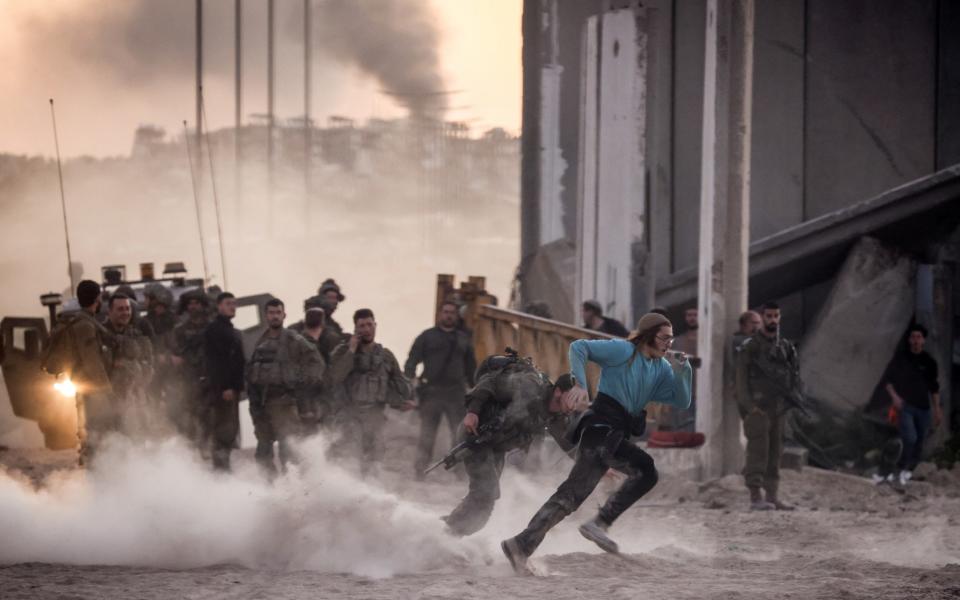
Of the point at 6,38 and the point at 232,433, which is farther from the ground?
the point at 6,38

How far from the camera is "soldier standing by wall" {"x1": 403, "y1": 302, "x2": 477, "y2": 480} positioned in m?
14.4

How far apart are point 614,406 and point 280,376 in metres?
4.56

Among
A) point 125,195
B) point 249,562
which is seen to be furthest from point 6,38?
point 249,562

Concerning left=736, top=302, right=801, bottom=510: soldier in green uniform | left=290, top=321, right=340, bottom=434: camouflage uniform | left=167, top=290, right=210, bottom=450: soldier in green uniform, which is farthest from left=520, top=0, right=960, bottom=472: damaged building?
left=167, top=290, right=210, bottom=450: soldier in green uniform

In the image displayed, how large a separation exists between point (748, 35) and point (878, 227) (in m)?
4.00

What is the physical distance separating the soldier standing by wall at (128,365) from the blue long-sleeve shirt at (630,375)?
3905 millimetres

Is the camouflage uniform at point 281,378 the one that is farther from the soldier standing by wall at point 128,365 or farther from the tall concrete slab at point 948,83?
the tall concrete slab at point 948,83

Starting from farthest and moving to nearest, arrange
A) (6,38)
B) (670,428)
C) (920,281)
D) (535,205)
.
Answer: (6,38)
(535,205)
(920,281)
(670,428)

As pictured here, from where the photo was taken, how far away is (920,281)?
16.8 m

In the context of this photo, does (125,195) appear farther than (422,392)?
Yes

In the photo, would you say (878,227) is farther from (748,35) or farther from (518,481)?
(518,481)

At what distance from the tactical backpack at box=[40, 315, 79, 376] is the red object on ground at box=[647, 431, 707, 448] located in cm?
560

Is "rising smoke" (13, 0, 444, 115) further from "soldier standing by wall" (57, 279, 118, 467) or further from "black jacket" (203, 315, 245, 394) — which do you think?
"soldier standing by wall" (57, 279, 118, 467)

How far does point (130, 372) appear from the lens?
11.4 metres
